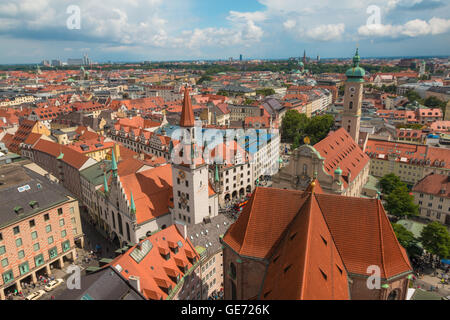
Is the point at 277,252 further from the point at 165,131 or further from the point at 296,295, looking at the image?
the point at 165,131

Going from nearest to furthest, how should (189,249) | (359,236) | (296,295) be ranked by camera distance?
(296,295)
(359,236)
(189,249)

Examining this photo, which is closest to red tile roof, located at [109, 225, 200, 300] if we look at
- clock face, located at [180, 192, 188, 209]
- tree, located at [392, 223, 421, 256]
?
clock face, located at [180, 192, 188, 209]

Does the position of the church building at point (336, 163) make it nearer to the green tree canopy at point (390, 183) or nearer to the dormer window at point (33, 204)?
the green tree canopy at point (390, 183)

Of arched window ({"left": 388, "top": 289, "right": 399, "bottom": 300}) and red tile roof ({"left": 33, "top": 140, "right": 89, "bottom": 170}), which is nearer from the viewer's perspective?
arched window ({"left": 388, "top": 289, "right": 399, "bottom": 300})

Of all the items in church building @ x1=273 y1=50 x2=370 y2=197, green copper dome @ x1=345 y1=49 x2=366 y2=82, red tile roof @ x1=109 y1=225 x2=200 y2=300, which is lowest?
red tile roof @ x1=109 y1=225 x2=200 y2=300

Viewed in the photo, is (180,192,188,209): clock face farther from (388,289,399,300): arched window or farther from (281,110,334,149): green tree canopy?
(281,110,334,149): green tree canopy
